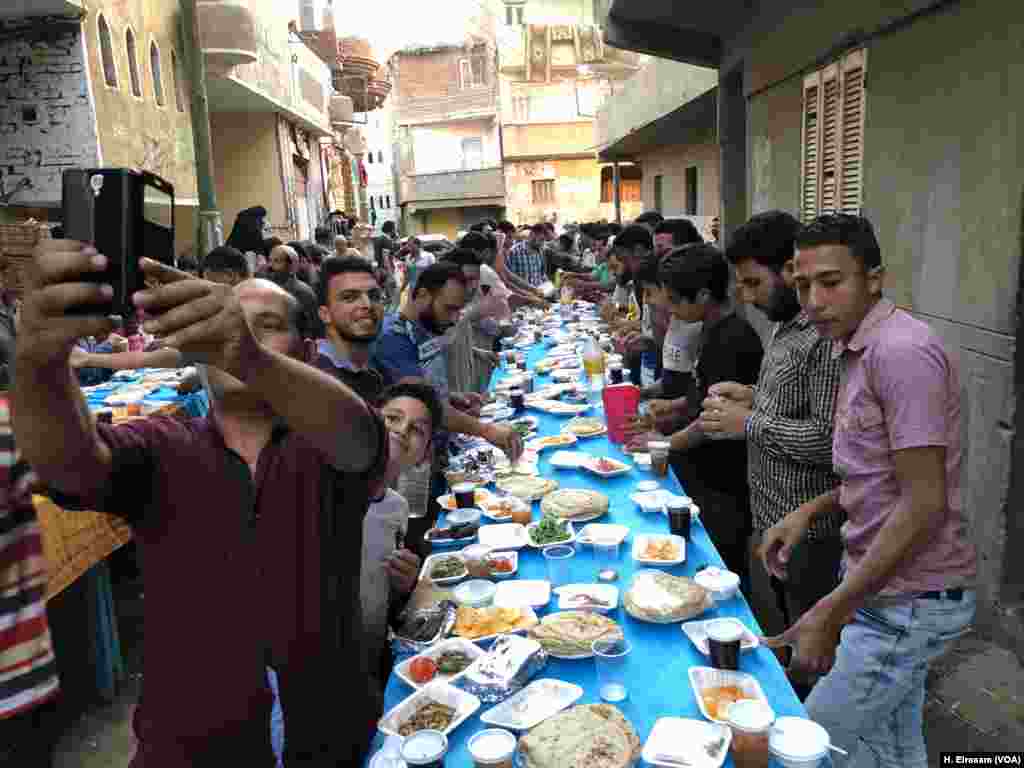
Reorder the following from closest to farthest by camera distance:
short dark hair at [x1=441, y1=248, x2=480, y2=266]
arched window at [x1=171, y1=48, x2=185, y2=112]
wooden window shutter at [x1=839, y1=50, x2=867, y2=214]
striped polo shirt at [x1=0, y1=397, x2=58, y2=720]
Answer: striped polo shirt at [x1=0, y1=397, x2=58, y2=720]
wooden window shutter at [x1=839, y1=50, x2=867, y2=214]
short dark hair at [x1=441, y1=248, x2=480, y2=266]
arched window at [x1=171, y1=48, x2=185, y2=112]

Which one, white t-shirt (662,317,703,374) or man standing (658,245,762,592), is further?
white t-shirt (662,317,703,374)

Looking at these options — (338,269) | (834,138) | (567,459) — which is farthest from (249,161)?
(567,459)

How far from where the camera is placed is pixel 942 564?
2.26 meters

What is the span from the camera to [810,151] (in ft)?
22.3

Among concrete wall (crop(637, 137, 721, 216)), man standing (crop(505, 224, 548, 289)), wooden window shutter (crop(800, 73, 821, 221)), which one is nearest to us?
wooden window shutter (crop(800, 73, 821, 221))

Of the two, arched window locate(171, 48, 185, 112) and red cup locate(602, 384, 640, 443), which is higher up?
arched window locate(171, 48, 185, 112)

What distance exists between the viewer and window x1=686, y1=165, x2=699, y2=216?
56.0 ft

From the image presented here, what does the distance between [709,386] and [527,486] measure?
1043 mm

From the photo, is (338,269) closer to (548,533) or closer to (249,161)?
Answer: (548,533)

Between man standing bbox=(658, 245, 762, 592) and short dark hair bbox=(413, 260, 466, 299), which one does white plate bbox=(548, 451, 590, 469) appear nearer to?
man standing bbox=(658, 245, 762, 592)

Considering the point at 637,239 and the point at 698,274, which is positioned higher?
the point at 637,239

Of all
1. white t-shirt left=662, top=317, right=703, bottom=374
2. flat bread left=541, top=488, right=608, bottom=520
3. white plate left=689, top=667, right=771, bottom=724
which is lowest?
white plate left=689, top=667, right=771, bottom=724

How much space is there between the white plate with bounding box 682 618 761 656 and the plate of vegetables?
793 millimetres

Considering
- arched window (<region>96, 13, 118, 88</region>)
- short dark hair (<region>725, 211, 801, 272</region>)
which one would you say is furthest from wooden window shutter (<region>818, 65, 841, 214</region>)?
arched window (<region>96, 13, 118, 88</region>)
